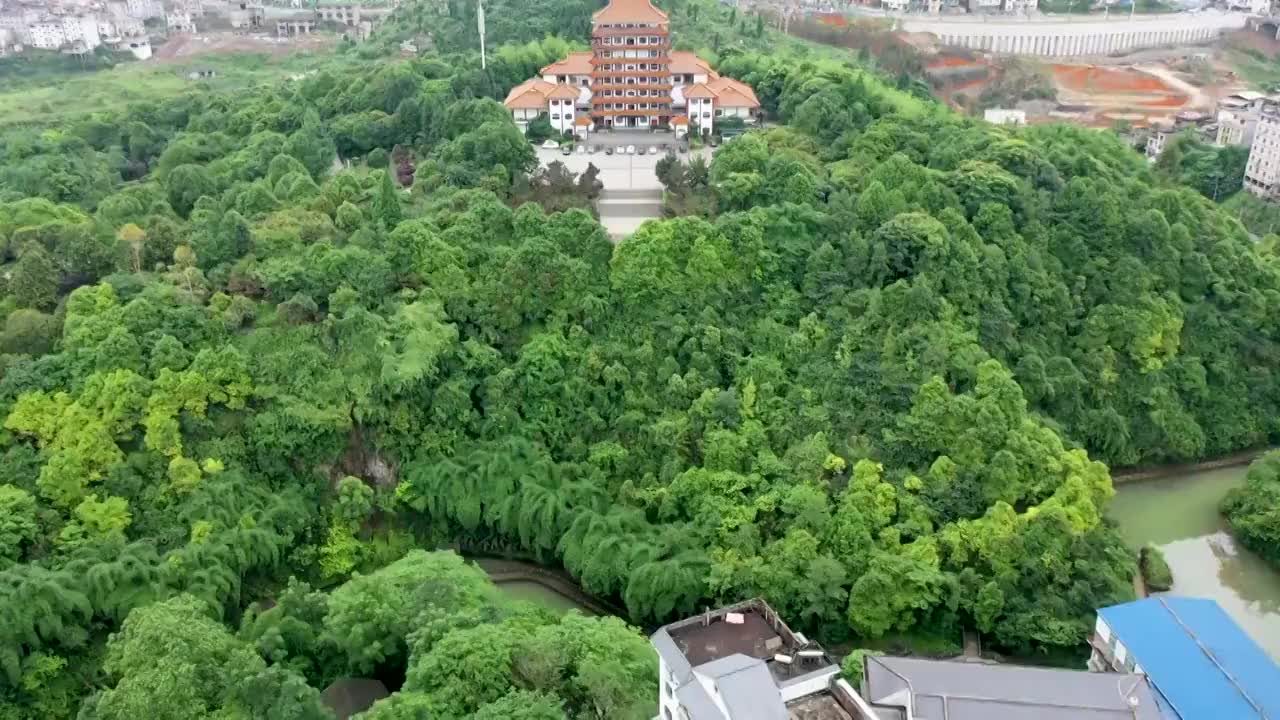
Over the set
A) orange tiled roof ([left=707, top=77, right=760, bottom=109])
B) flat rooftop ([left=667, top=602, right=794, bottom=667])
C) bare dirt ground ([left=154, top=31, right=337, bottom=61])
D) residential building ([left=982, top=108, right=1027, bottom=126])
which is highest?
bare dirt ground ([left=154, top=31, right=337, bottom=61])

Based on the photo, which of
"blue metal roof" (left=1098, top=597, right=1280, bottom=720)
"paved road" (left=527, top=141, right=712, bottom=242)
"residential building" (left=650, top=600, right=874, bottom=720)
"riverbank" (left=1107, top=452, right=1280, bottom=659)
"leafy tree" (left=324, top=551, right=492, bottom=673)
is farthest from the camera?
"paved road" (left=527, top=141, right=712, bottom=242)

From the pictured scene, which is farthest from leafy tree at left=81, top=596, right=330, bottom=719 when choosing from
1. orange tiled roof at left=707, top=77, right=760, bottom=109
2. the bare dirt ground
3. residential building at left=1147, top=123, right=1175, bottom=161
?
the bare dirt ground

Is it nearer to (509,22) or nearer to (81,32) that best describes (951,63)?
(509,22)

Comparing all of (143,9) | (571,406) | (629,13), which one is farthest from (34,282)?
(143,9)

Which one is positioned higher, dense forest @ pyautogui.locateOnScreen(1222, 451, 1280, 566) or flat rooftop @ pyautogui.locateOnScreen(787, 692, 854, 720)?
flat rooftop @ pyautogui.locateOnScreen(787, 692, 854, 720)

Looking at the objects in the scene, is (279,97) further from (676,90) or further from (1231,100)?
(1231,100)

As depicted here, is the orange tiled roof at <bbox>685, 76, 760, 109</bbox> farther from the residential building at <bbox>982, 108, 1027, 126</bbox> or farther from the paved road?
the residential building at <bbox>982, 108, 1027, 126</bbox>
